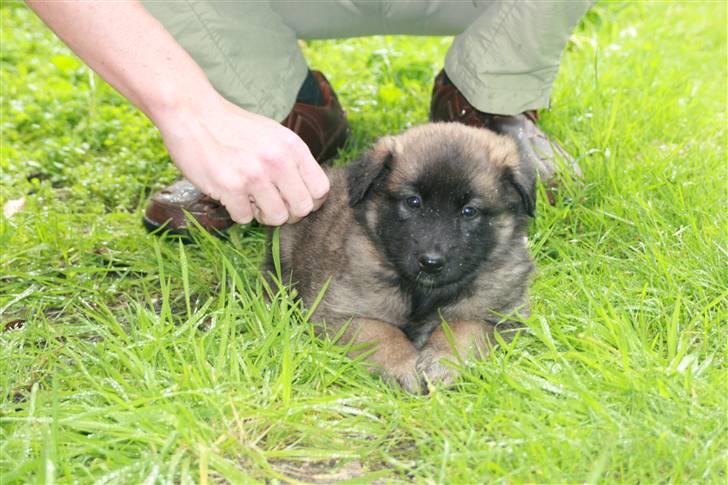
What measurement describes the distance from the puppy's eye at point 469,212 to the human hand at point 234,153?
50cm

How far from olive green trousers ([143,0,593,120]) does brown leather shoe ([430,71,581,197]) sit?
8 centimetres

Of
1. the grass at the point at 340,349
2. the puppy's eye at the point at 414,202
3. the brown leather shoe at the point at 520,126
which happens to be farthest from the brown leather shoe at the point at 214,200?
the puppy's eye at the point at 414,202

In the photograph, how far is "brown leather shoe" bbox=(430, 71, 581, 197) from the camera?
3.77 meters

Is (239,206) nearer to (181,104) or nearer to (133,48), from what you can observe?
(181,104)

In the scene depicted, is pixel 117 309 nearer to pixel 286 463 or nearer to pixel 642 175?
pixel 286 463

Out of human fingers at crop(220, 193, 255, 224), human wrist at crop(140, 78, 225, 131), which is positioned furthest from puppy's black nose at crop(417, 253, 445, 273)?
human wrist at crop(140, 78, 225, 131)

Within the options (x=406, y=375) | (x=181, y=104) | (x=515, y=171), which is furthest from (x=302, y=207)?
(x=515, y=171)

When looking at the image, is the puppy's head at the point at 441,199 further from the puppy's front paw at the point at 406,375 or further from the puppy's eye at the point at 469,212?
the puppy's front paw at the point at 406,375

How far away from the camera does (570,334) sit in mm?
2816

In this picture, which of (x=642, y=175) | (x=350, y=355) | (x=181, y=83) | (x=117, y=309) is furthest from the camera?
(x=642, y=175)

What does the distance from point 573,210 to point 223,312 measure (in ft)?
5.03

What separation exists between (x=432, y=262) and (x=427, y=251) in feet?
0.12

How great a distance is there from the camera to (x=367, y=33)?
414cm

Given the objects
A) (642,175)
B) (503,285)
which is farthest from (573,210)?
(503,285)
